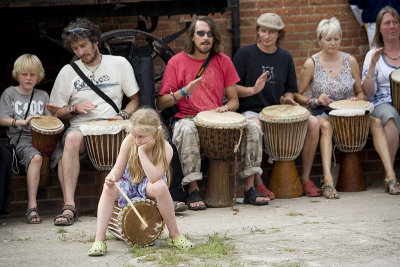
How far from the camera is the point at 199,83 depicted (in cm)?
530

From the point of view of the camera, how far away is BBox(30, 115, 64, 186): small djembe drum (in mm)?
5012

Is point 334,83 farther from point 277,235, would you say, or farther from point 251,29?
point 277,235

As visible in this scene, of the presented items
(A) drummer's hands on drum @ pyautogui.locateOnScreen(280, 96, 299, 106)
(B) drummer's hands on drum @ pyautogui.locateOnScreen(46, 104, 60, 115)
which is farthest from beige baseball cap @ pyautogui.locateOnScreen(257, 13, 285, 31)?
(B) drummer's hands on drum @ pyautogui.locateOnScreen(46, 104, 60, 115)

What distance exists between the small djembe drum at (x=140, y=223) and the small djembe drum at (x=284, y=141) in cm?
179

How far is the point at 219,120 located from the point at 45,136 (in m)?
1.27

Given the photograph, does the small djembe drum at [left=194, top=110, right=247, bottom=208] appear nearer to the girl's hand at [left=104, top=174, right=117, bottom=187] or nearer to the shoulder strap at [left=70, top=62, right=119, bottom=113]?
the shoulder strap at [left=70, top=62, right=119, bottom=113]

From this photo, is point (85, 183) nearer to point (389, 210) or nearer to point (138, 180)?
point (138, 180)

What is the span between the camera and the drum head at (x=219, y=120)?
512 centimetres

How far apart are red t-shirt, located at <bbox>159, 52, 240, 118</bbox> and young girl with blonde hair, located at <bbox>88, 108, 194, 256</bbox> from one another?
1.40 metres

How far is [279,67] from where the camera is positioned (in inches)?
230

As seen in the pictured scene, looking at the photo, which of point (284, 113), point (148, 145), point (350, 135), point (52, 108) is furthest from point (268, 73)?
point (148, 145)

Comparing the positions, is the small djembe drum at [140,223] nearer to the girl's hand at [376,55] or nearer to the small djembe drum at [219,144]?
the small djembe drum at [219,144]

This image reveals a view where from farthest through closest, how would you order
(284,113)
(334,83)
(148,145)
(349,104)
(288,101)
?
(334,83)
(288,101)
(349,104)
(284,113)
(148,145)

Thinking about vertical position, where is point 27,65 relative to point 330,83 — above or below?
above
